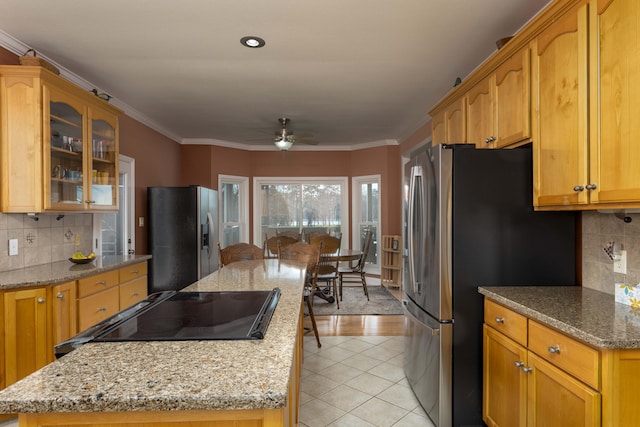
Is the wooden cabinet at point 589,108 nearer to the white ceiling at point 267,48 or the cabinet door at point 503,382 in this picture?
the white ceiling at point 267,48

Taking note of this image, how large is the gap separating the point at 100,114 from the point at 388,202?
4.38m

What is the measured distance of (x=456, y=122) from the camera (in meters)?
2.97

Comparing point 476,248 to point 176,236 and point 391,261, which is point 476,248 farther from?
point 391,261

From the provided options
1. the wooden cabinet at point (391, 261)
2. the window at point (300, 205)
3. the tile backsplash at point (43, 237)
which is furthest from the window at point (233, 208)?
the tile backsplash at point (43, 237)

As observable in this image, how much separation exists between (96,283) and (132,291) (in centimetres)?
63

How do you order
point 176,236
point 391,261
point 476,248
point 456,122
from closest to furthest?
point 476,248 < point 456,122 < point 176,236 < point 391,261

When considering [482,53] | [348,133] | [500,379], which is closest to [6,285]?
[500,379]

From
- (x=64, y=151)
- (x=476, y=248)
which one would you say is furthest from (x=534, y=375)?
(x=64, y=151)

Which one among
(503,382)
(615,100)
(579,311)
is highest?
(615,100)

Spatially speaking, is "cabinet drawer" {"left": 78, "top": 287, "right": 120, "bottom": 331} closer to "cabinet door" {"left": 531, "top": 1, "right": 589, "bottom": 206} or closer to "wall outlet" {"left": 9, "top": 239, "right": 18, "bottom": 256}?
"wall outlet" {"left": 9, "top": 239, "right": 18, "bottom": 256}

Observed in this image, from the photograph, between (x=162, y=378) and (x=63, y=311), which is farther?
(x=63, y=311)

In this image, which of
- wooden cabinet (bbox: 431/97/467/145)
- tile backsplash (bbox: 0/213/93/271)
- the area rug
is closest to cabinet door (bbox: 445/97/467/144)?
wooden cabinet (bbox: 431/97/467/145)

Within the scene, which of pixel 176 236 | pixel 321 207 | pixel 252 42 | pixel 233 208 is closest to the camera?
pixel 252 42

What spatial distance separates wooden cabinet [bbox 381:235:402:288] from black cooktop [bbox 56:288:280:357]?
4.52 metres
